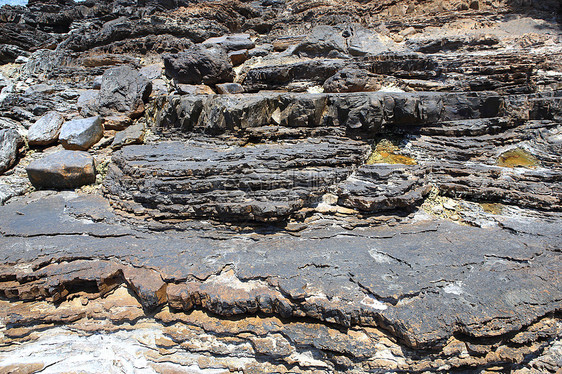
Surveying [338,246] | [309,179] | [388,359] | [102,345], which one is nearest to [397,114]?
[309,179]

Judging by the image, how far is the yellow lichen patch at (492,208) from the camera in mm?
3869

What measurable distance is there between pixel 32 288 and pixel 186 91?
16.3ft

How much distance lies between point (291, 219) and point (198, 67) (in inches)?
206

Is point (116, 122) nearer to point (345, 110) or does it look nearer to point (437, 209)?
point (345, 110)

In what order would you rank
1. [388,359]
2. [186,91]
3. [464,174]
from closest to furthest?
[388,359]
[464,174]
[186,91]

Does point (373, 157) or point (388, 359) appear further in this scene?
point (373, 157)

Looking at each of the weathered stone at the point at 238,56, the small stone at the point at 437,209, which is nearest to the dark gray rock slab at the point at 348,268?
the small stone at the point at 437,209

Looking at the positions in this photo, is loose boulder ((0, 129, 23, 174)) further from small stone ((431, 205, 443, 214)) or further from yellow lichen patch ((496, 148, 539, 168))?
yellow lichen patch ((496, 148, 539, 168))

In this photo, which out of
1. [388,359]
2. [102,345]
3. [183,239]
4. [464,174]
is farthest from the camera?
[464,174]

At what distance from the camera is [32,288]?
2.96 meters

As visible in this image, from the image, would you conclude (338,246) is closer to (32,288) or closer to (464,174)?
(464,174)

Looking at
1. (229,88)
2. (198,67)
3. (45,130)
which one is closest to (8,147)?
(45,130)

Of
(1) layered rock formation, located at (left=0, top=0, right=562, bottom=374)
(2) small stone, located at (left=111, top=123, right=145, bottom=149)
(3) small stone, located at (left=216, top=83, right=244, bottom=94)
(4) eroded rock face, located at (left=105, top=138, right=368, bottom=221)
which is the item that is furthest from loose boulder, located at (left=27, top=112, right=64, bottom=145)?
(3) small stone, located at (left=216, top=83, right=244, bottom=94)

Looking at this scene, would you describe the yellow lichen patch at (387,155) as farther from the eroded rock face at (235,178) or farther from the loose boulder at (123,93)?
the loose boulder at (123,93)
